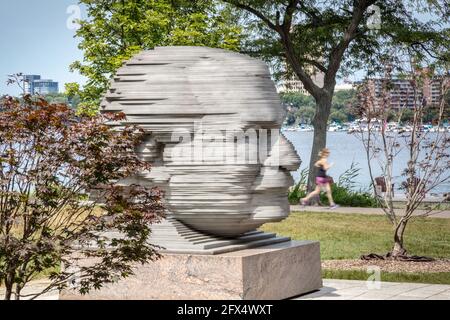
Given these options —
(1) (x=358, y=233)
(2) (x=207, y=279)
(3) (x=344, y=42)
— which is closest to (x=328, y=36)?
(3) (x=344, y=42)

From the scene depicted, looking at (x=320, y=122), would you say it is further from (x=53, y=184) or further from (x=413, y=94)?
(x=53, y=184)

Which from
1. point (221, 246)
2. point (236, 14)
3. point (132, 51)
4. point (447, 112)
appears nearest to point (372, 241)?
point (447, 112)

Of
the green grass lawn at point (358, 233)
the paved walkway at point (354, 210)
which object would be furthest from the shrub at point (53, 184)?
the paved walkway at point (354, 210)

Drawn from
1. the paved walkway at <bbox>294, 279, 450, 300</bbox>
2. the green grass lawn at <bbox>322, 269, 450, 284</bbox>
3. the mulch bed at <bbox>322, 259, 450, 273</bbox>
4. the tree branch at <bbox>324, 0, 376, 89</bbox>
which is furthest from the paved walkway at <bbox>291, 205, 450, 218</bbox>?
the paved walkway at <bbox>294, 279, 450, 300</bbox>

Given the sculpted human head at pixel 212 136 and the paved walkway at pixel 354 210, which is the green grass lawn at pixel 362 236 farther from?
the sculpted human head at pixel 212 136

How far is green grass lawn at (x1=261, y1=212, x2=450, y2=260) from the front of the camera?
1795cm

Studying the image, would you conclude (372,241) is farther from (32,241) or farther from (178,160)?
(32,241)

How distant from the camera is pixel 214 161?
11258mm

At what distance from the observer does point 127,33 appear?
28.8 metres

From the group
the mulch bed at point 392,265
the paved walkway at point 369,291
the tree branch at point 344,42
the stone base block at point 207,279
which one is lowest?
the paved walkway at point 369,291

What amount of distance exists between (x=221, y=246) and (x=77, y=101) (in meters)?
20.7

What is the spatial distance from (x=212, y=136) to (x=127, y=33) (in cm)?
1797

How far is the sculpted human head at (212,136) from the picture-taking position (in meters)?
11.3

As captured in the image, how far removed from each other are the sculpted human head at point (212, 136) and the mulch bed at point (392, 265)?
13.5 ft
